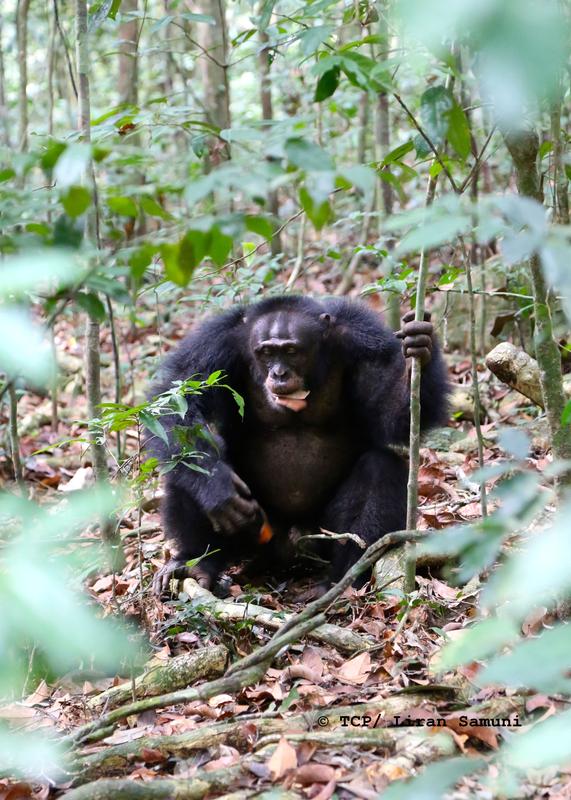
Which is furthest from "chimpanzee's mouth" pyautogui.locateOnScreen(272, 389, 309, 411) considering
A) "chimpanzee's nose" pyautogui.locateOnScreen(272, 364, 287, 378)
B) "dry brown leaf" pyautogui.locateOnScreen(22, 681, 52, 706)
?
"dry brown leaf" pyautogui.locateOnScreen(22, 681, 52, 706)

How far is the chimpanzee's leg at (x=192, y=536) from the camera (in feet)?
23.2

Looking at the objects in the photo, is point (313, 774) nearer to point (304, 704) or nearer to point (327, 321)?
point (304, 704)

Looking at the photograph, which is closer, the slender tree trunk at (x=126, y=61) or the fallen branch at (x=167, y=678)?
the fallen branch at (x=167, y=678)

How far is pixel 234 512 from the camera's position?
687 cm

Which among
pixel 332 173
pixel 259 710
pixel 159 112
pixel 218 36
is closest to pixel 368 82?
pixel 332 173

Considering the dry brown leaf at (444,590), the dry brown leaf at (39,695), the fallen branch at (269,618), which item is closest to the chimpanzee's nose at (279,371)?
the fallen branch at (269,618)

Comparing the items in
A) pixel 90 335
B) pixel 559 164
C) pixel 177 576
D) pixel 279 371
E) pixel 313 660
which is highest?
pixel 559 164

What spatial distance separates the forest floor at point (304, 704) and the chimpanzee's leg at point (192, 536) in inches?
11.9

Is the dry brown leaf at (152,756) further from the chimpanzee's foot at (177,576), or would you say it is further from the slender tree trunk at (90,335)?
the chimpanzee's foot at (177,576)

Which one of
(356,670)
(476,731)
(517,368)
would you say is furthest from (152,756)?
(517,368)

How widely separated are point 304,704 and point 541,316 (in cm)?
241

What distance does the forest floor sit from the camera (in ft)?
11.9

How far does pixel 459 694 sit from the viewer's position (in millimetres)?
4207

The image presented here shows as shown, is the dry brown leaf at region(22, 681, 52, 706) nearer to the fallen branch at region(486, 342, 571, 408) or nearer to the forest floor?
the forest floor
